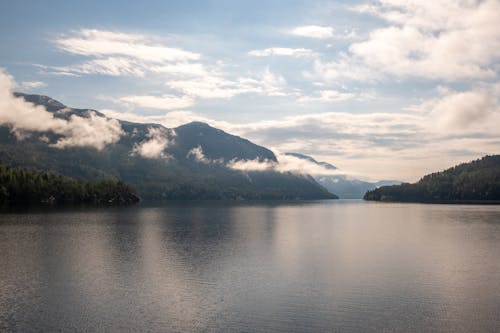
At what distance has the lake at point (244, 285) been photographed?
4512 centimetres

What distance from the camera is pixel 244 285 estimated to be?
203 ft

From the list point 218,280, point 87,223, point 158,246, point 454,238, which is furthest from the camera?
point 87,223

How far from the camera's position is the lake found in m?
45.1

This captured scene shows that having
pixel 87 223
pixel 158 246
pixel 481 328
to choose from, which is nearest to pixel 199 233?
pixel 158 246

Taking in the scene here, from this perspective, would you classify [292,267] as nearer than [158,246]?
Yes

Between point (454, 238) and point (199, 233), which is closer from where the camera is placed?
point (454, 238)

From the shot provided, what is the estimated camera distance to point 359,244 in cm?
10944

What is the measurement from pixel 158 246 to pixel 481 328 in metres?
72.4

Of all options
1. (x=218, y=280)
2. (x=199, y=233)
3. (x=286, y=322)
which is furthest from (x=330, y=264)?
(x=199, y=233)

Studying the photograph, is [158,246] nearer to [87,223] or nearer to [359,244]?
[359,244]

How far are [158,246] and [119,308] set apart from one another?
50.7m

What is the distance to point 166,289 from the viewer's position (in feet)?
192

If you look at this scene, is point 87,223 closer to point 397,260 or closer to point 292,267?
point 292,267

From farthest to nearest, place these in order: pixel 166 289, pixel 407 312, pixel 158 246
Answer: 1. pixel 158 246
2. pixel 166 289
3. pixel 407 312
